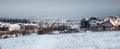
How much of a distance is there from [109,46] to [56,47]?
7.13 feet

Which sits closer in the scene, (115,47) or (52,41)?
(115,47)

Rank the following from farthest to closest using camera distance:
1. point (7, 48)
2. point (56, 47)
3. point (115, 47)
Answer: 1. point (7, 48)
2. point (56, 47)
3. point (115, 47)

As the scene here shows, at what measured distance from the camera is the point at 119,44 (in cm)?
1033

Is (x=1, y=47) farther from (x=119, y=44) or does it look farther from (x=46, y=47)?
(x=119, y=44)

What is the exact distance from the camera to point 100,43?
1087 centimetres

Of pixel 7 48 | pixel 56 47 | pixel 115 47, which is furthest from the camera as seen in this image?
pixel 7 48

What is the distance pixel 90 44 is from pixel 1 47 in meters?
4.10

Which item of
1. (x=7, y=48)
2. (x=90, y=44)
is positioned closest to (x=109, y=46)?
(x=90, y=44)

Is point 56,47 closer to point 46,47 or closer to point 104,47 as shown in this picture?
point 46,47

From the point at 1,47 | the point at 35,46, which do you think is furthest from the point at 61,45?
the point at 1,47

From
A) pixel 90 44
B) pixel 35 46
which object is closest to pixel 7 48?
pixel 35 46

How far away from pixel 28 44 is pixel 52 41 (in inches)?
43.4

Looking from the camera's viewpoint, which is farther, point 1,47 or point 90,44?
point 1,47

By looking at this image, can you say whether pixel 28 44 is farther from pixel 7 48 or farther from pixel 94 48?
pixel 94 48
